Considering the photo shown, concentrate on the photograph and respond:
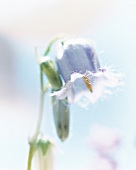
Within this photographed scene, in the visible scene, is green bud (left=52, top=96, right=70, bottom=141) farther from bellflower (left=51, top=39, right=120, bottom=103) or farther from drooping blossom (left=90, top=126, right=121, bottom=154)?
drooping blossom (left=90, top=126, right=121, bottom=154)

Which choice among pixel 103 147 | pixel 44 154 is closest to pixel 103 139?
pixel 103 147

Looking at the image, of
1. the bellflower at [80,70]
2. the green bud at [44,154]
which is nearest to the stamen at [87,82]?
the bellflower at [80,70]

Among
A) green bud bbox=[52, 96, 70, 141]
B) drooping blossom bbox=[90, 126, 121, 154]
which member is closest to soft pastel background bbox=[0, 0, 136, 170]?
drooping blossom bbox=[90, 126, 121, 154]

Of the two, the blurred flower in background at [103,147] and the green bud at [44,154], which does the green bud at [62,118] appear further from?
the blurred flower in background at [103,147]

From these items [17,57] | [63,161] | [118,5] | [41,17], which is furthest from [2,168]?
[118,5]

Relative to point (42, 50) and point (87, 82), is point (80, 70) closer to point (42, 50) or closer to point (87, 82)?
point (87, 82)

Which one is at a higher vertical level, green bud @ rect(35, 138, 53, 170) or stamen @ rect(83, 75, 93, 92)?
stamen @ rect(83, 75, 93, 92)
